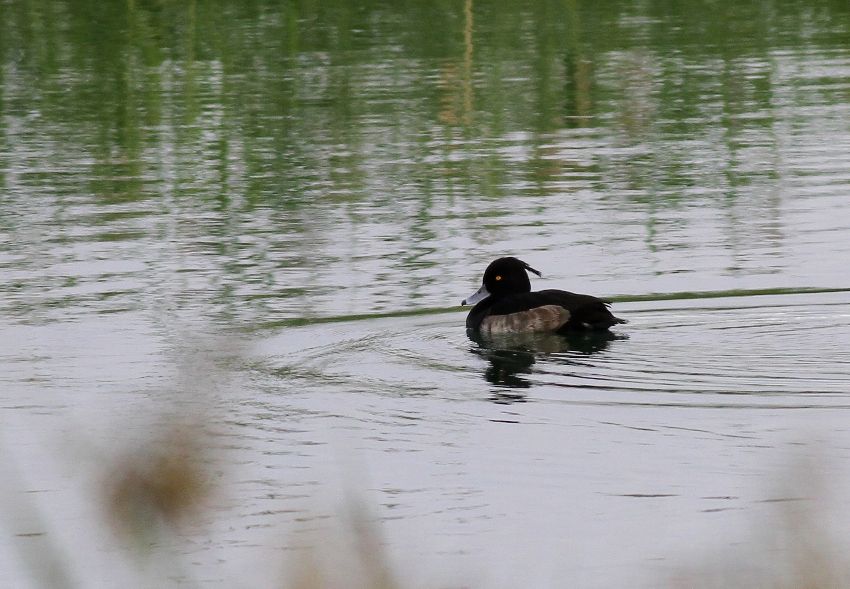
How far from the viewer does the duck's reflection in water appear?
10492 millimetres

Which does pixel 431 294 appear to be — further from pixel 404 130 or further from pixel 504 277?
pixel 404 130

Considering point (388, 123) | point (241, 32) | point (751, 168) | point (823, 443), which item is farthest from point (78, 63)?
point (823, 443)

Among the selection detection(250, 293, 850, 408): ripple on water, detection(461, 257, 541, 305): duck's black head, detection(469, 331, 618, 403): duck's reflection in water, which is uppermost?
detection(461, 257, 541, 305): duck's black head

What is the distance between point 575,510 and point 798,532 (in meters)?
2.59

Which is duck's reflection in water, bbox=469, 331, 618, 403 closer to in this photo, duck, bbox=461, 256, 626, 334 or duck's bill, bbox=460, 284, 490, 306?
duck, bbox=461, 256, 626, 334

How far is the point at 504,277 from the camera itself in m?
12.6

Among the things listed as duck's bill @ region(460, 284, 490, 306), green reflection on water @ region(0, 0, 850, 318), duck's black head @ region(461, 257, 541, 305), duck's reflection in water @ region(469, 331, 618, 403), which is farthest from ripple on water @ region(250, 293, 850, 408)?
green reflection on water @ region(0, 0, 850, 318)

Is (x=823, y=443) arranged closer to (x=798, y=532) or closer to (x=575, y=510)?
(x=575, y=510)

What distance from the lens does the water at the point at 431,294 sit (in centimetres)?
754

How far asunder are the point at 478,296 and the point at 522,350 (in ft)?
3.13

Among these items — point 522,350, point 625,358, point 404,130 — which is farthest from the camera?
point 404,130

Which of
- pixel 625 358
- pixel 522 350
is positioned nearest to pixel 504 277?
pixel 522 350

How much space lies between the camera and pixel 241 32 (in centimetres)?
2930

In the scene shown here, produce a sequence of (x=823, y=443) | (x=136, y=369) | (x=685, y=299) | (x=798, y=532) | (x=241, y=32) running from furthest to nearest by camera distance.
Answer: (x=241, y=32)
(x=685, y=299)
(x=136, y=369)
(x=823, y=443)
(x=798, y=532)
